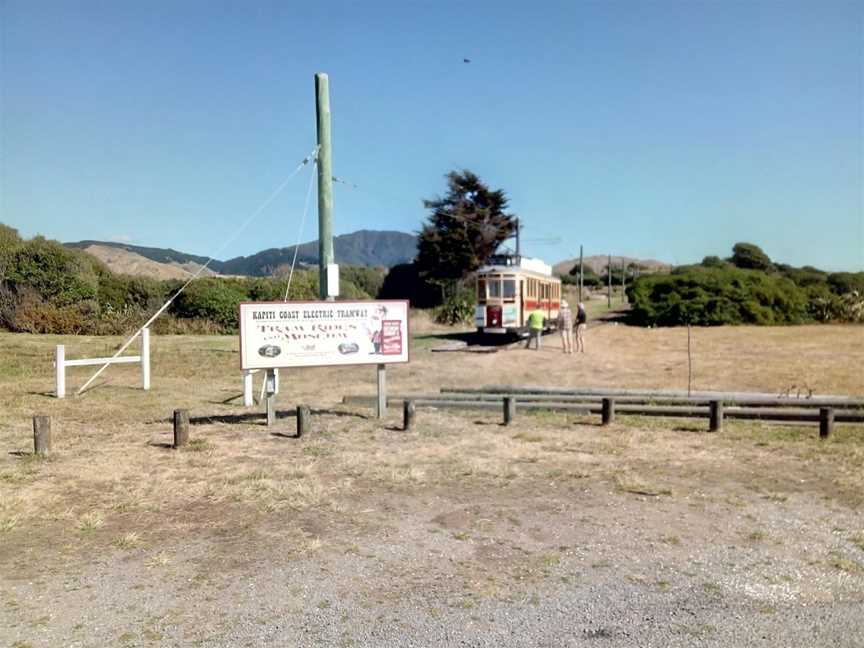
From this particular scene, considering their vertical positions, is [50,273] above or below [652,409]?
above

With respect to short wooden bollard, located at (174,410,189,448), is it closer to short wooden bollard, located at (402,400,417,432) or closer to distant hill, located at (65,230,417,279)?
short wooden bollard, located at (402,400,417,432)

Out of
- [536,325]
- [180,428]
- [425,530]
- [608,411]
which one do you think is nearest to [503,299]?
[536,325]

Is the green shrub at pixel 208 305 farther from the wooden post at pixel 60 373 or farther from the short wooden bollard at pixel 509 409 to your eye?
the short wooden bollard at pixel 509 409

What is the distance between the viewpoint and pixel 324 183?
12.4 m

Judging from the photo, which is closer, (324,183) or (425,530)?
(425,530)

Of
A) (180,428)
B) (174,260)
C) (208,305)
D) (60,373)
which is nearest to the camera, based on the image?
(180,428)

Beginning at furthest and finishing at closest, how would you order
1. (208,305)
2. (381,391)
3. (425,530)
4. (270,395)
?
(208,305), (381,391), (270,395), (425,530)

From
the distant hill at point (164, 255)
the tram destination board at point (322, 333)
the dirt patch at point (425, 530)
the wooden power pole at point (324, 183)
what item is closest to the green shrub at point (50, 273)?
the distant hill at point (164, 255)

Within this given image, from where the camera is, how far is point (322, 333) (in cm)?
1033

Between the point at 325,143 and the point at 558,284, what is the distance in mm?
22445

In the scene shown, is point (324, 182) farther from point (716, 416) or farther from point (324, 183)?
point (716, 416)

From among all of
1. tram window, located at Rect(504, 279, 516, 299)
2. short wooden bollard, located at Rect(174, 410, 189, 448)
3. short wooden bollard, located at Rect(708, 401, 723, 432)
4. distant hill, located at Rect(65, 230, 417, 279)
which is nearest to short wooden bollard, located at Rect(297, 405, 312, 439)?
short wooden bollard, located at Rect(174, 410, 189, 448)

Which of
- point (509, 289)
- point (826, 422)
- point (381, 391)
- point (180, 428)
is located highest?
point (509, 289)

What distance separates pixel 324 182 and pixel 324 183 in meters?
0.02
